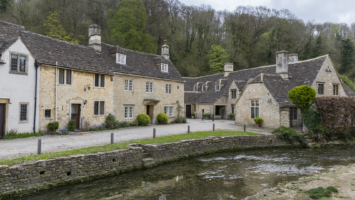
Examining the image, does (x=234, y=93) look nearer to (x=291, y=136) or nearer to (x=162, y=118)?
(x=162, y=118)

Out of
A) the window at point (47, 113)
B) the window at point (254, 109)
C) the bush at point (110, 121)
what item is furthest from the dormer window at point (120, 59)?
the window at point (254, 109)

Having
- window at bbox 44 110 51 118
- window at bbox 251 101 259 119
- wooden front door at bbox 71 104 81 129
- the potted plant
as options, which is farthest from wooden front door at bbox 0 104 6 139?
window at bbox 251 101 259 119

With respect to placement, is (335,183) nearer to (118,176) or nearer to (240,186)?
(240,186)

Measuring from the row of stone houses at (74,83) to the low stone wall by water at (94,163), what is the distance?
29.5ft

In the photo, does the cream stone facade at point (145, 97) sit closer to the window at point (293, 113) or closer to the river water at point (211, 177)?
the river water at point (211, 177)

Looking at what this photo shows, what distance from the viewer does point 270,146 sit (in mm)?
19859

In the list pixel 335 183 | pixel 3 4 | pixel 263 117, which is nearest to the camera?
pixel 335 183

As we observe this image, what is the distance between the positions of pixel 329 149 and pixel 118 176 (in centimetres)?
1796

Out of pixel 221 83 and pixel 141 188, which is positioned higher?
pixel 221 83

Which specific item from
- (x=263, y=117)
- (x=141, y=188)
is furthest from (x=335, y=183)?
(x=263, y=117)

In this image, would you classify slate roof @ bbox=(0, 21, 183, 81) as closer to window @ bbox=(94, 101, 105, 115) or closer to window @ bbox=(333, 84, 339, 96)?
window @ bbox=(94, 101, 105, 115)

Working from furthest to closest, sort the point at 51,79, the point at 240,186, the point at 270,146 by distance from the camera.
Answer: the point at 270,146 < the point at 51,79 < the point at 240,186

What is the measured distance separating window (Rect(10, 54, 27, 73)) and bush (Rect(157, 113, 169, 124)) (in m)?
15.1

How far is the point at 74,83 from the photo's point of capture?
20391 mm
